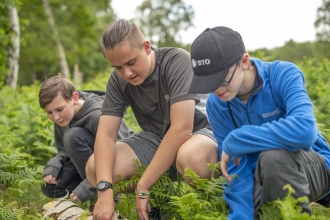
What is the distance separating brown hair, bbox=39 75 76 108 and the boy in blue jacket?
1815mm

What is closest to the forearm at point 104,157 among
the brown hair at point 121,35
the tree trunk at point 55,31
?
the brown hair at point 121,35

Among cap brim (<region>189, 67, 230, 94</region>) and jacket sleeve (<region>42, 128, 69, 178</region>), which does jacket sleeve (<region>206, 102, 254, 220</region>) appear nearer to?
cap brim (<region>189, 67, 230, 94</region>)

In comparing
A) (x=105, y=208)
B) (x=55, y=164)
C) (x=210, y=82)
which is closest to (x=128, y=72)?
(x=210, y=82)

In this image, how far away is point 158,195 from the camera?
342cm

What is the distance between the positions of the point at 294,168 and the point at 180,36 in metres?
45.2

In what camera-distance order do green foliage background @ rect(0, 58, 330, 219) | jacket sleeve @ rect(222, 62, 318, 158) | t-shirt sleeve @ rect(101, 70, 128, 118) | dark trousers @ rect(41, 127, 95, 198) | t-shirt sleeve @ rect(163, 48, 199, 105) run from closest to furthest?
1. jacket sleeve @ rect(222, 62, 318, 158)
2. green foliage background @ rect(0, 58, 330, 219)
3. t-shirt sleeve @ rect(163, 48, 199, 105)
4. t-shirt sleeve @ rect(101, 70, 128, 118)
5. dark trousers @ rect(41, 127, 95, 198)

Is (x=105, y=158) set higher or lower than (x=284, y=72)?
lower

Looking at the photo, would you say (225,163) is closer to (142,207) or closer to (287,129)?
(287,129)

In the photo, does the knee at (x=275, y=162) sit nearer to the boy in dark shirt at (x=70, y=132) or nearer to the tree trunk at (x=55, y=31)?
the boy in dark shirt at (x=70, y=132)

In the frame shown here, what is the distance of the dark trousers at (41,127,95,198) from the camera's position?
12.8ft

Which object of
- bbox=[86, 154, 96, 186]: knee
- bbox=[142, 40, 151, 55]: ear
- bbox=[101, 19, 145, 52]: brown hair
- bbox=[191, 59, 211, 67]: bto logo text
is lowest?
bbox=[86, 154, 96, 186]: knee

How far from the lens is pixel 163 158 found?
3172 mm

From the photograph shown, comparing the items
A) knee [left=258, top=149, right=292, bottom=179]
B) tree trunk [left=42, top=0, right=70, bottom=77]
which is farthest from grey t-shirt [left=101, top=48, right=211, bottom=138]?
tree trunk [left=42, top=0, right=70, bottom=77]

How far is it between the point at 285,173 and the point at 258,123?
0.48 meters
